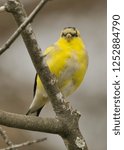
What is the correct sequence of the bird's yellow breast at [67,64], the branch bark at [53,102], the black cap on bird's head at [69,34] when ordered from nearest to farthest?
1. the branch bark at [53,102]
2. the bird's yellow breast at [67,64]
3. the black cap on bird's head at [69,34]

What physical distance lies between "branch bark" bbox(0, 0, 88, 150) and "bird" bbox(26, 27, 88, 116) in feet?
2.96

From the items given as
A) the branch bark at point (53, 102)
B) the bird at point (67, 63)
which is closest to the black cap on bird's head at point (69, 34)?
the bird at point (67, 63)

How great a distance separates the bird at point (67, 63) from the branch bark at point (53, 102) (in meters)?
0.90

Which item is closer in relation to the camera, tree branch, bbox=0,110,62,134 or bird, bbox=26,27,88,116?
tree branch, bbox=0,110,62,134

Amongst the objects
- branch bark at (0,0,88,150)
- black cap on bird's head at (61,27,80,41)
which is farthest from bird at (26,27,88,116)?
branch bark at (0,0,88,150)

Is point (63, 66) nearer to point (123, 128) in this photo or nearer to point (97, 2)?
point (123, 128)

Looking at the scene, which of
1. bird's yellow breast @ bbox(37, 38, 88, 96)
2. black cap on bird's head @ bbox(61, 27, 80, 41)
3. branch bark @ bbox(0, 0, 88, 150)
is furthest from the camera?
black cap on bird's head @ bbox(61, 27, 80, 41)

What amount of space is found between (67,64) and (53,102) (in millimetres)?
1005

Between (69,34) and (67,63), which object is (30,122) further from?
(69,34)

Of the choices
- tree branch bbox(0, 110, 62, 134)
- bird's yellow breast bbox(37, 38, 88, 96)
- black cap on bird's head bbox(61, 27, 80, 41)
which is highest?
tree branch bbox(0, 110, 62, 134)

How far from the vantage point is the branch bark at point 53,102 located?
2945 millimetres

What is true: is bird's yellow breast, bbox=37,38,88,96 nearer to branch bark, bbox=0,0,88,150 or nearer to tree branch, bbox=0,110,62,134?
branch bark, bbox=0,0,88,150

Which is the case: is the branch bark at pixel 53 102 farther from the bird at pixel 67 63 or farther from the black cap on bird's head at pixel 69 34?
the black cap on bird's head at pixel 69 34

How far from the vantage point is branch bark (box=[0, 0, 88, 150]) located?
9.66 feet
